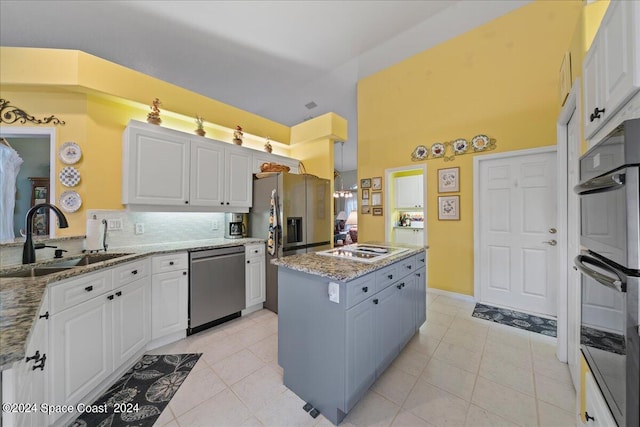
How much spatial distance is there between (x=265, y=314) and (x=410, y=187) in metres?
3.41

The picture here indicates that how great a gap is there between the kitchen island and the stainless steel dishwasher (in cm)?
120

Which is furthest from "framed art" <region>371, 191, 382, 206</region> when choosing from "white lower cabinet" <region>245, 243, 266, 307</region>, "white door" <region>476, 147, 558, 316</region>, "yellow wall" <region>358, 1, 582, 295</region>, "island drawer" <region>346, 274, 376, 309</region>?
"island drawer" <region>346, 274, 376, 309</region>

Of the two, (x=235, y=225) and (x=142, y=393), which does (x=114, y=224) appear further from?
(x=142, y=393)

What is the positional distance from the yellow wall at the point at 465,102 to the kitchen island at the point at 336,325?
2.03 metres

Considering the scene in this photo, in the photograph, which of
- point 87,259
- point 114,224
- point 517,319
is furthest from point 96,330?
point 517,319

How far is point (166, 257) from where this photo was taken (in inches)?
89.0

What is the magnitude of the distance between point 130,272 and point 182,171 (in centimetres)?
128

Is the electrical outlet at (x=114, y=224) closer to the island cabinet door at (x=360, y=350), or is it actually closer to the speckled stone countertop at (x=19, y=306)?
the speckled stone countertop at (x=19, y=306)

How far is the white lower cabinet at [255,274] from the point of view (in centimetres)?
291

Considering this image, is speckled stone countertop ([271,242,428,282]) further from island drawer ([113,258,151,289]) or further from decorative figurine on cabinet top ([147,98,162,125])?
decorative figurine on cabinet top ([147,98,162,125])

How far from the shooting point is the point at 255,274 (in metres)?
2.99

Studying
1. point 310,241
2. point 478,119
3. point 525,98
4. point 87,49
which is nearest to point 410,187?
point 478,119

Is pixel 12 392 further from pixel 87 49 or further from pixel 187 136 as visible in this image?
pixel 87 49

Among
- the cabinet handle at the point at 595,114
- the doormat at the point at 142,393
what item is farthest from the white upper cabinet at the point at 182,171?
the cabinet handle at the point at 595,114
